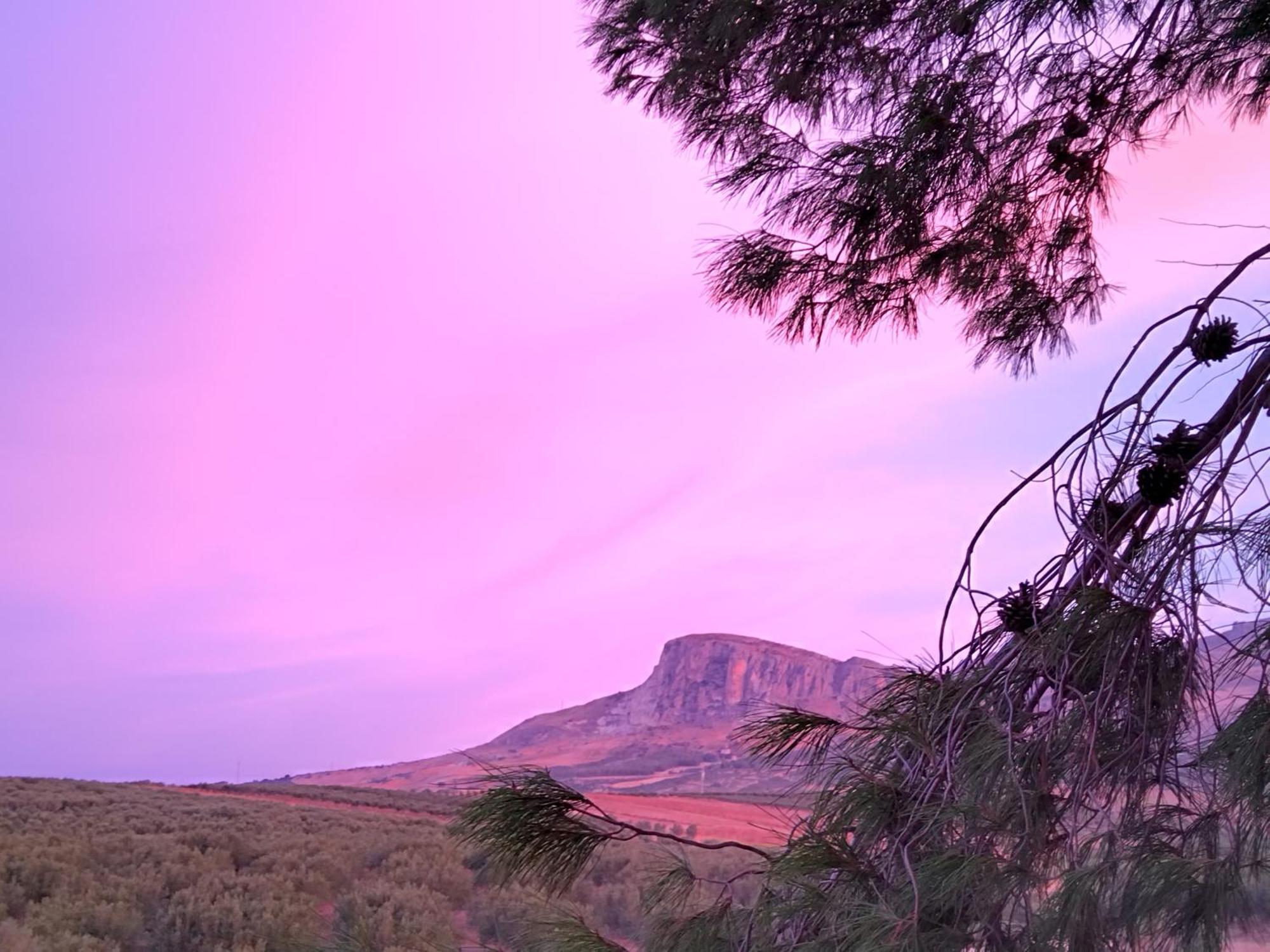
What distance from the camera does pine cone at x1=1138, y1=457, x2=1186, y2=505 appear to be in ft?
7.84

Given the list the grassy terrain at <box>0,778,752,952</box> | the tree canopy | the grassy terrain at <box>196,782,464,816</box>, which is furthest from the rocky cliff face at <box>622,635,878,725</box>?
the tree canopy

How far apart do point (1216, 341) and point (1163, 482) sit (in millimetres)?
433

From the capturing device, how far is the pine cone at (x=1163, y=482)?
239 cm

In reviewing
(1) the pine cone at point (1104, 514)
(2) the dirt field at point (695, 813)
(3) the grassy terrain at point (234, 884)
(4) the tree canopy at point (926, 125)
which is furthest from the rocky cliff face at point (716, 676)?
(1) the pine cone at point (1104, 514)

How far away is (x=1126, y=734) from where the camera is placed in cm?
225

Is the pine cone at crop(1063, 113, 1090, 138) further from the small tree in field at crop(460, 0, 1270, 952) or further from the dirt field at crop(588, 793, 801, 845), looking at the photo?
the dirt field at crop(588, 793, 801, 845)

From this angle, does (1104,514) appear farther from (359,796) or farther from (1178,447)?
(359,796)

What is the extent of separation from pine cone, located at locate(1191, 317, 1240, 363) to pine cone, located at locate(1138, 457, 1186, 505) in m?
0.34

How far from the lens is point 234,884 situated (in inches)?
482

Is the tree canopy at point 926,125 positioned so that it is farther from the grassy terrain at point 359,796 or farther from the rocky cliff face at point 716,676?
the rocky cliff face at point 716,676

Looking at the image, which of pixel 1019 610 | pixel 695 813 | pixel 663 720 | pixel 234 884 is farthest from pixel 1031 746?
pixel 663 720

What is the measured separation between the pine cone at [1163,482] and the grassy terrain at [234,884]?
9.04 feet

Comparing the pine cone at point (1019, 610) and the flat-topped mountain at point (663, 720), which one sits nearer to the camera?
the pine cone at point (1019, 610)

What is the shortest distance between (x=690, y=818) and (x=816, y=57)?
2359 cm
